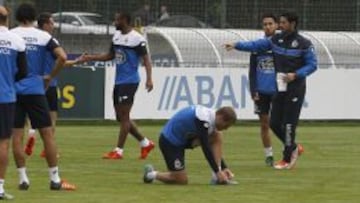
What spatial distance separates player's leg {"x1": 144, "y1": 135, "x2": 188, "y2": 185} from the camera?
47.4 ft

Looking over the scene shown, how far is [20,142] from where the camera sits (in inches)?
537

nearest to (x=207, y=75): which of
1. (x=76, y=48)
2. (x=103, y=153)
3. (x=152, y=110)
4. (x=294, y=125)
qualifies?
(x=152, y=110)

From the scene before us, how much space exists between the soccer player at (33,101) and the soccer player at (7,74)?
75cm

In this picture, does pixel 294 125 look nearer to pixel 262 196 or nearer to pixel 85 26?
pixel 262 196

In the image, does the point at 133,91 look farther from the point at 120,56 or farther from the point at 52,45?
the point at 52,45

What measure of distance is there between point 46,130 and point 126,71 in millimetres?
5190

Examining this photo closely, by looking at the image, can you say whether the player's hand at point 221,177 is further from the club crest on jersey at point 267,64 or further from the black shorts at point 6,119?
the club crest on jersey at point 267,64

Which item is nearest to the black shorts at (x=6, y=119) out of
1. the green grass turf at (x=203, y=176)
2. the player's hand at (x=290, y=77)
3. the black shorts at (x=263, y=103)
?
the green grass turf at (x=203, y=176)

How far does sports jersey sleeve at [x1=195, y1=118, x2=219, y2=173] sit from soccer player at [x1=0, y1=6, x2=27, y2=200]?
2314mm

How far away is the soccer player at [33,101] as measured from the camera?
44.2 ft

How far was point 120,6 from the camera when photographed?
3109cm

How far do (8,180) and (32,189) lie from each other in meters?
1.08

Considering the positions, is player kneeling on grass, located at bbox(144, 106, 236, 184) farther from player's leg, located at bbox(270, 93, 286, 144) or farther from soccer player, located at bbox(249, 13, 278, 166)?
soccer player, located at bbox(249, 13, 278, 166)

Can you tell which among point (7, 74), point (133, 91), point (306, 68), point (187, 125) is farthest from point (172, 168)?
point (133, 91)
